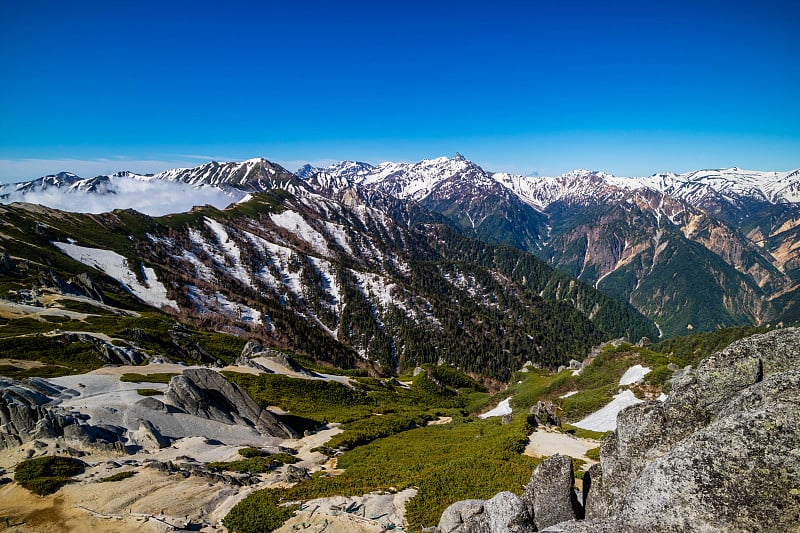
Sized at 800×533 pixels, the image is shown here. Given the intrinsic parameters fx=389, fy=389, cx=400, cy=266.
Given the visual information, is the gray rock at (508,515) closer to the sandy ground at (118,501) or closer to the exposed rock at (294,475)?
the sandy ground at (118,501)

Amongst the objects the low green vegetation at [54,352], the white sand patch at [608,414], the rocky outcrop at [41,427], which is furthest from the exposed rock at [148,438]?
the white sand patch at [608,414]

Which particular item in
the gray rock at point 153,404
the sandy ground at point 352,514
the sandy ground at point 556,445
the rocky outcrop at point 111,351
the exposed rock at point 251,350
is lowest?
the sandy ground at point 556,445

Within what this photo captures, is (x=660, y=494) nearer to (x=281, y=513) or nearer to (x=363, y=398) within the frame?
(x=281, y=513)

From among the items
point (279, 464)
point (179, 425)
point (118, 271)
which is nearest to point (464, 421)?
point (279, 464)

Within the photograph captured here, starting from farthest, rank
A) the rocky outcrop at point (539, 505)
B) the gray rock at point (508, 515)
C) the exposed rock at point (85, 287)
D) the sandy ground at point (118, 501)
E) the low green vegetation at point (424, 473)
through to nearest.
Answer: the exposed rock at point (85, 287)
the low green vegetation at point (424, 473)
the sandy ground at point (118, 501)
the rocky outcrop at point (539, 505)
the gray rock at point (508, 515)

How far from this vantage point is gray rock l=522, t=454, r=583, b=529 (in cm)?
1559

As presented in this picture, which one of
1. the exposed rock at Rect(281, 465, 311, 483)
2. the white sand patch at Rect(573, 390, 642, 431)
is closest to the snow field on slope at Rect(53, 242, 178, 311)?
Result: the exposed rock at Rect(281, 465, 311, 483)

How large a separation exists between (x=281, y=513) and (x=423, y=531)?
8519 mm

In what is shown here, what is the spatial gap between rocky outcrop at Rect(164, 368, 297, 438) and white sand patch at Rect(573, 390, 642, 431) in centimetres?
3787

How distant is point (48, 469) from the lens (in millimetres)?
26594

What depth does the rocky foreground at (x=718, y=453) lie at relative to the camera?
8562mm

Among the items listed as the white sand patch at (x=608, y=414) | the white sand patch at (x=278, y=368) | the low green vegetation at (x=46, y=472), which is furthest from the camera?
the white sand patch at (x=278, y=368)

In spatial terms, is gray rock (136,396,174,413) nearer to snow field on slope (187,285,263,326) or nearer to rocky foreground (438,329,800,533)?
rocky foreground (438,329,800,533)

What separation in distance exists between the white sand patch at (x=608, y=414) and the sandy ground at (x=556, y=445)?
7.77m
